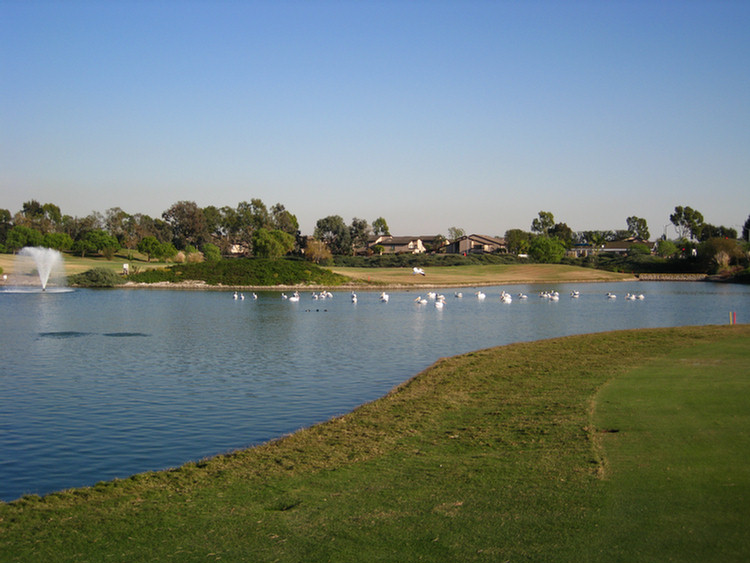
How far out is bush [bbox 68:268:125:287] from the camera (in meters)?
86.8

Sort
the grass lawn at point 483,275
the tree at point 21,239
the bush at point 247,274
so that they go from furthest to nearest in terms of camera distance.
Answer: the tree at point 21,239
the grass lawn at point 483,275
the bush at point 247,274

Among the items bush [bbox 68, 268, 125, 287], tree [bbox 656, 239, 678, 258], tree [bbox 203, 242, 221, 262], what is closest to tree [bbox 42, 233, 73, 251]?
tree [bbox 203, 242, 221, 262]

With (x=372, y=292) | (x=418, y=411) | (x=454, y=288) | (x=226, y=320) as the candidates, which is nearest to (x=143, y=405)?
(x=418, y=411)

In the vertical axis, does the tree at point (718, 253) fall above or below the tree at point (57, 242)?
below

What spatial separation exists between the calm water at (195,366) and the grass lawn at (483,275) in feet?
150

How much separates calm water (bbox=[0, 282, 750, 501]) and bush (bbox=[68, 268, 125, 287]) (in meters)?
27.4

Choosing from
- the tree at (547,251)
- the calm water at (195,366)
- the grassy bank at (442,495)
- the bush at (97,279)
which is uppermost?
the tree at (547,251)

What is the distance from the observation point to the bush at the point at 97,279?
285 ft

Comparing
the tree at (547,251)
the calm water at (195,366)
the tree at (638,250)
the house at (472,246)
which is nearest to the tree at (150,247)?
the calm water at (195,366)

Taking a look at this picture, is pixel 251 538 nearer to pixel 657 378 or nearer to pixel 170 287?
pixel 657 378

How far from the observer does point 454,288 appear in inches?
3812

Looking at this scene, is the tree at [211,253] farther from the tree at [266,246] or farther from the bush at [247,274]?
the bush at [247,274]

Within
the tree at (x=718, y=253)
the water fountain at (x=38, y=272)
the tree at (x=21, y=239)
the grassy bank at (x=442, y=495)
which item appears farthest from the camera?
the tree at (x=21, y=239)

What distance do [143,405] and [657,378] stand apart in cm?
1464
